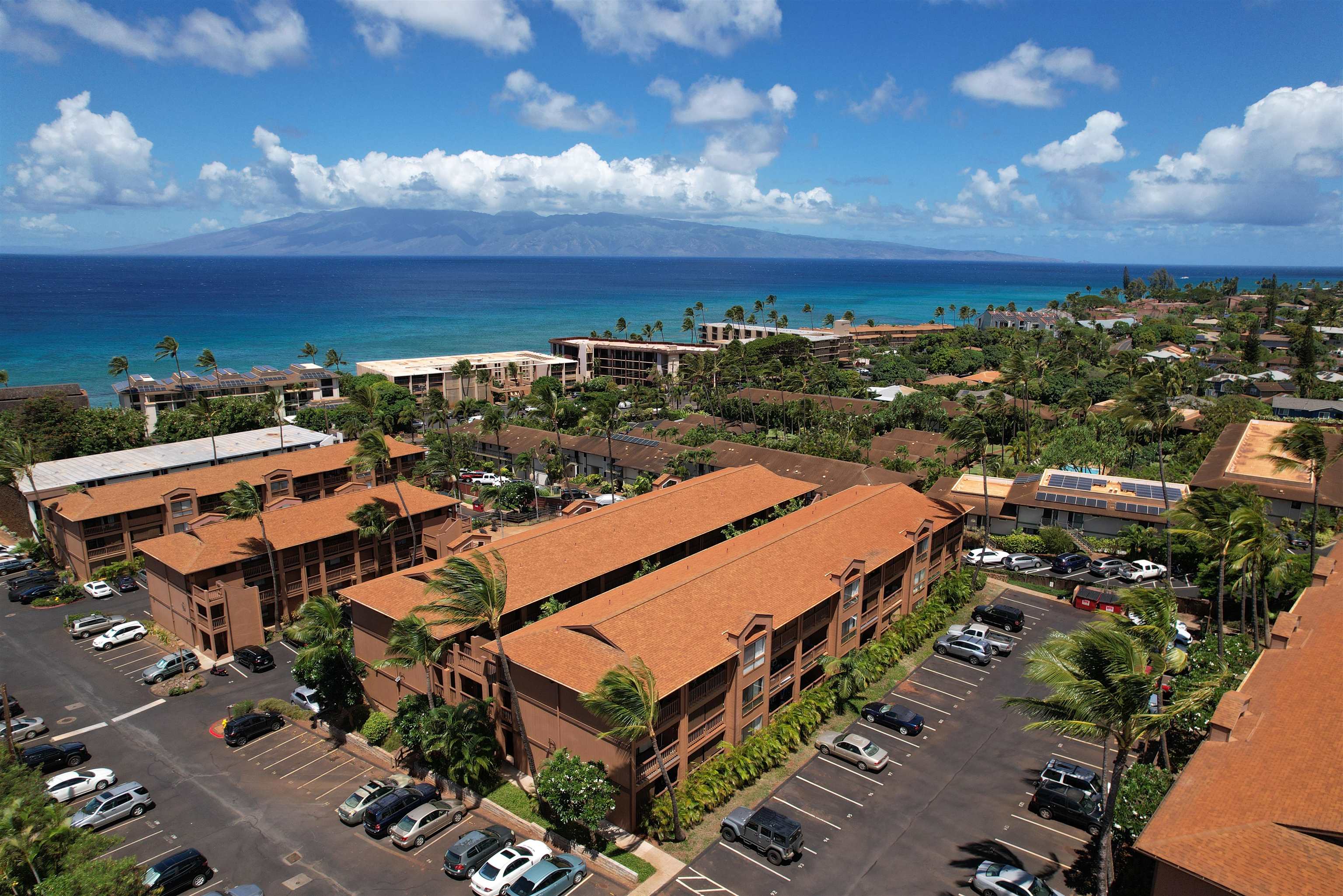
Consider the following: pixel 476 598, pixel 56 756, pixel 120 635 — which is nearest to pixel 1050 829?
pixel 476 598

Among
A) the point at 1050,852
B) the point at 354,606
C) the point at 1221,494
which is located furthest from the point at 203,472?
the point at 1221,494

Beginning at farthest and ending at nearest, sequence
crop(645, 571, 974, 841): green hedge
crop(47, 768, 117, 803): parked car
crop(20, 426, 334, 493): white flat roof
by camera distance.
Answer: crop(20, 426, 334, 493): white flat roof
crop(47, 768, 117, 803): parked car
crop(645, 571, 974, 841): green hedge

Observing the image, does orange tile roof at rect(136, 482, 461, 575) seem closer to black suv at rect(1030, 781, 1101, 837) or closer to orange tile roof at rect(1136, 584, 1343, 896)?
black suv at rect(1030, 781, 1101, 837)

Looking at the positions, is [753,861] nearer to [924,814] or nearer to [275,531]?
[924,814]

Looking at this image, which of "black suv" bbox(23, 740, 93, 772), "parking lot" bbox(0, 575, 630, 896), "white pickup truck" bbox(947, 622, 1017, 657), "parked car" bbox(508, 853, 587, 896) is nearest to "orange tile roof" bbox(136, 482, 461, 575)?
"parking lot" bbox(0, 575, 630, 896)

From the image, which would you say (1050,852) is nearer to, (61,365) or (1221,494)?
(1221,494)
